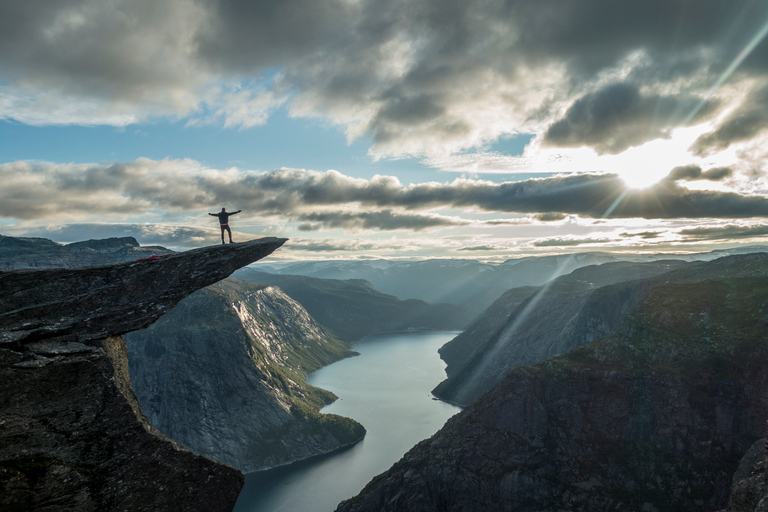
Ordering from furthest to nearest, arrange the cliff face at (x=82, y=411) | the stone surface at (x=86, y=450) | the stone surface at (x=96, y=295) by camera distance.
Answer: the stone surface at (x=96, y=295) < the cliff face at (x=82, y=411) < the stone surface at (x=86, y=450)

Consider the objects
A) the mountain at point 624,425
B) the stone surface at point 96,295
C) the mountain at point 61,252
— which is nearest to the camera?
the stone surface at point 96,295

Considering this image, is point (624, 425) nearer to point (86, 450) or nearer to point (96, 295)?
point (86, 450)

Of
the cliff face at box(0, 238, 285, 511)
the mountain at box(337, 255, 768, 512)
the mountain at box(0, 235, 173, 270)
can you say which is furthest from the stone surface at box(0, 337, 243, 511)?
the mountain at box(0, 235, 173, 270)

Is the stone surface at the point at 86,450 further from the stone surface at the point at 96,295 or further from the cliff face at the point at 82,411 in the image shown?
the stone surface at the point at 96,295

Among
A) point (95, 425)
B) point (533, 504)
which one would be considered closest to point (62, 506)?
point (95, 425)

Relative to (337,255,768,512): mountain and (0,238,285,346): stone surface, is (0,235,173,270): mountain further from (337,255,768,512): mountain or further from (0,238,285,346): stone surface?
(0,238,285,346): stone surface

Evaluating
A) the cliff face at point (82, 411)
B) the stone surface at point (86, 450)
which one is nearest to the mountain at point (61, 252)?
the cliff face at point (82, 411)

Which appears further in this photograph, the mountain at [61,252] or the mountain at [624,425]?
the mountain at [61,252]
